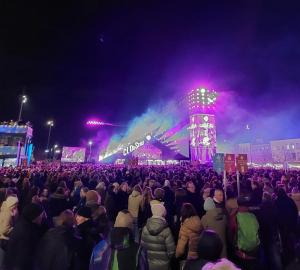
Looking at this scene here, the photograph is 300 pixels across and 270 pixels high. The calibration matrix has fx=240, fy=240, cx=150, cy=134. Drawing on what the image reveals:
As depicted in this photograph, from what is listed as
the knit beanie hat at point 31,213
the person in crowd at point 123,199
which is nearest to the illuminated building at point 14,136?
the person in crowd at point 123,199

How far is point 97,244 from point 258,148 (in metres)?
96.0

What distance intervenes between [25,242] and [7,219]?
1727 millimetres

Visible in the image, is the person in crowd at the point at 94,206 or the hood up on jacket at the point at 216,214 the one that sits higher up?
the person in crowd at the point at 94,206

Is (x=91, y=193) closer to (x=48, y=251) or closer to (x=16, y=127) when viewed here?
(x=48, y=251)

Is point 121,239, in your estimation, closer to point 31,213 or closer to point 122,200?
point 31,213

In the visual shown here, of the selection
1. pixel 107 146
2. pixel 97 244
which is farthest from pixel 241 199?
pixel 107 146

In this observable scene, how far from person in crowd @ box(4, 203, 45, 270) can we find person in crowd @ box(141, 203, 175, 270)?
1950mm

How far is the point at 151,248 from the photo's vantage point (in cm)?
461

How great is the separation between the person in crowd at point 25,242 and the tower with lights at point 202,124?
93071mm

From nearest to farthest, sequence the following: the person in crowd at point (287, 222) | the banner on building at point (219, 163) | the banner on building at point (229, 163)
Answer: the person in crowd at point (287, 222) → the banner on building at point (229, 163) → the banner on building at point (219, 163)

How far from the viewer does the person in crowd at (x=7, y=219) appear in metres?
5.28

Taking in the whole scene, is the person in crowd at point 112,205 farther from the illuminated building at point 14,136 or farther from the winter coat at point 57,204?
the illuminated building at point 14,136

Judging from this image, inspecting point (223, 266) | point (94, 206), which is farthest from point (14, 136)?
point (223, 266)

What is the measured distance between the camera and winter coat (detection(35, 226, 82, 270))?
3.46 meters
